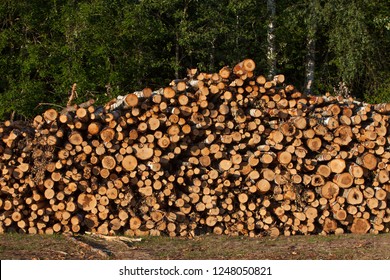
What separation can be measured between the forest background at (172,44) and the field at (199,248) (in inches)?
253

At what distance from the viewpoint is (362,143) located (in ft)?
29.9

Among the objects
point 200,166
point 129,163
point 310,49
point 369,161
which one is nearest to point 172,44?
point 310,49

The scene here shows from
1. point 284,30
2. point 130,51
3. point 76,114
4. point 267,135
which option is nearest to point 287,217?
point 267,135

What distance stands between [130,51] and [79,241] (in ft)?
25.3

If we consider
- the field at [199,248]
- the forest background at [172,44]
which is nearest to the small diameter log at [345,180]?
the field at [199,248]

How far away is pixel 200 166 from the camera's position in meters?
8.99

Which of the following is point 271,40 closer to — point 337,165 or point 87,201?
point 337,165

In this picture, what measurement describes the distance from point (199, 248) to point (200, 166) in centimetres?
128

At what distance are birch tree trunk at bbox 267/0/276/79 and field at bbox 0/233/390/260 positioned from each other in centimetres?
857

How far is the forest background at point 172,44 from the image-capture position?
14.7 metres

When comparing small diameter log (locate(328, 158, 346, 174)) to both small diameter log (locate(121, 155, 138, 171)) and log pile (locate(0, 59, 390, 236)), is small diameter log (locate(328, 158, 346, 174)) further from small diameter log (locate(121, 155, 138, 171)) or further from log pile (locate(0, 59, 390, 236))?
small diameter log (locate(121, 155, 138, 171))

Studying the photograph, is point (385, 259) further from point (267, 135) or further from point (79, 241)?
point (79, 241)

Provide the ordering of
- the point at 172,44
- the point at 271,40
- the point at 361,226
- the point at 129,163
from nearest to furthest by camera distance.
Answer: the point at 129,163 < the point at 361,226 < the point at 172,44 < the point at 271,40
